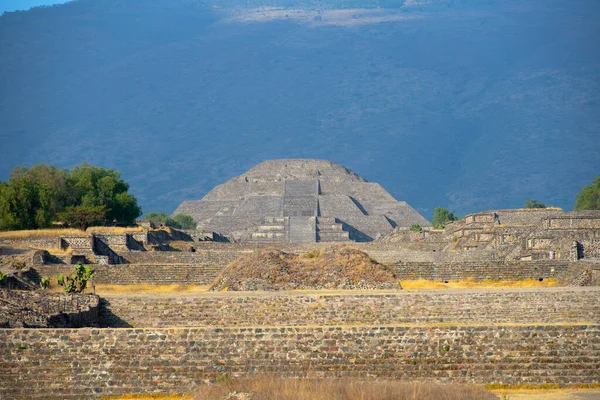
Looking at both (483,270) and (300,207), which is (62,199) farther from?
(483,270)

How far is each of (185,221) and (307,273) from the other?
6341 cm

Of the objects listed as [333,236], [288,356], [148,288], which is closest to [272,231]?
[333,236]

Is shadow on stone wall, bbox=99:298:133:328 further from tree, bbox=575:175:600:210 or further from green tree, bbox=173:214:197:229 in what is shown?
green tree, bbox=173:214:197:229

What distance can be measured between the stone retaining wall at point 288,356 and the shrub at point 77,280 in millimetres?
10970

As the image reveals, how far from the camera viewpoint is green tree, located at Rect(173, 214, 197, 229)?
93463mm

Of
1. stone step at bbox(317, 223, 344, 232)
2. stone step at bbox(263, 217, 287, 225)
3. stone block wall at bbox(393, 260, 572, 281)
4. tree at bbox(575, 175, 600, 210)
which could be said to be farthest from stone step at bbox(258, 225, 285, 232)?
stone block wall at bbox(393, 260, 572, 281)

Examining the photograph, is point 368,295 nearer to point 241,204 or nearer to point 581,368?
point 581,368

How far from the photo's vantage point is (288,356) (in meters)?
19.2

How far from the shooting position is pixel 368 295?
25.1m

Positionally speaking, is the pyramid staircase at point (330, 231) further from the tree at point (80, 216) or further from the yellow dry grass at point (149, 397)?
the yellow dry grass at point (149, 397)

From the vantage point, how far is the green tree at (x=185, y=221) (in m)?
Result: 93.5

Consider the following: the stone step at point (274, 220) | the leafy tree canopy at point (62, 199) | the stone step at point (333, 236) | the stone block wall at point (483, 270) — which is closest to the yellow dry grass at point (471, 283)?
the stone block wall at point (483, 270)

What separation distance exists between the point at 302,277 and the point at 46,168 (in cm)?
4002

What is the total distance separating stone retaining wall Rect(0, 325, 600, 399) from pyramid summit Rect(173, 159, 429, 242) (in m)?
59.2
